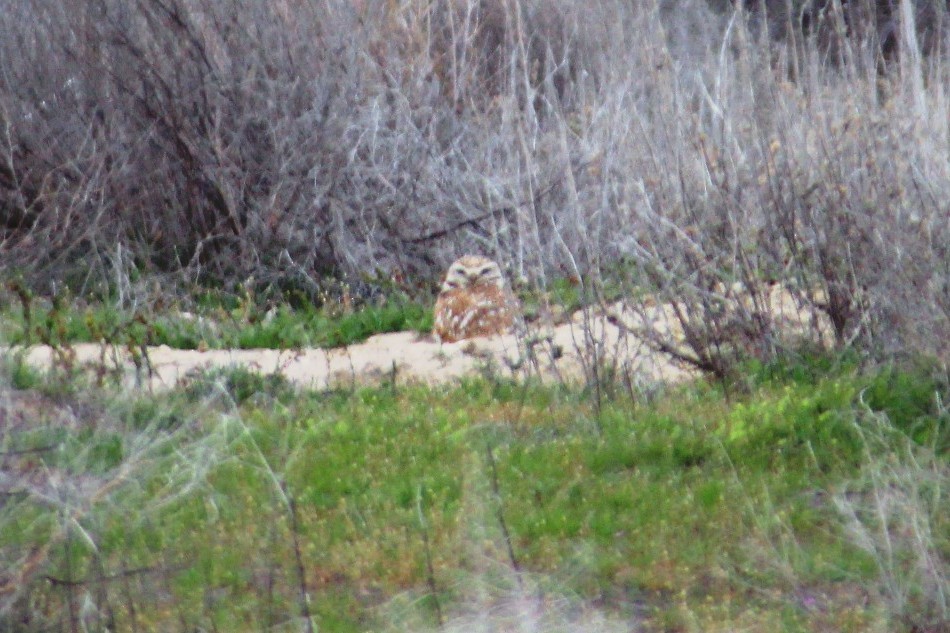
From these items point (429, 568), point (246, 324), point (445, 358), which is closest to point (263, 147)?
point (246, 324)

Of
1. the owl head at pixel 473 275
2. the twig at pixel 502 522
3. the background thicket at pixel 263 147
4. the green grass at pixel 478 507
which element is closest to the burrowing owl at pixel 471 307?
the owl head at pixel 473 275

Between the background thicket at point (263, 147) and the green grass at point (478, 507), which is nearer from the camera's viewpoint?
the green grass at point (478, 507)

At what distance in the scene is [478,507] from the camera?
5152 millimetres

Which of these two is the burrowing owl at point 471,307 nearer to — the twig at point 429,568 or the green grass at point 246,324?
the green grass at point 246,324

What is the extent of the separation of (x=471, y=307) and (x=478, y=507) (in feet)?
11.8

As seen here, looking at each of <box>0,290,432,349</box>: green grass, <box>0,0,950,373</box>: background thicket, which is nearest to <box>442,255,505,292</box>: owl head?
<box>0,0,950,373</box>: background thicket

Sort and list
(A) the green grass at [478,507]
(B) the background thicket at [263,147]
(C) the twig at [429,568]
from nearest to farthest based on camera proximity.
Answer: (C) the twig at [429,568] < (A) the green grass at [478,507] < (B) the background thicket at [263,147]

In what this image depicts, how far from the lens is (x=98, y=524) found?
480 centimetres

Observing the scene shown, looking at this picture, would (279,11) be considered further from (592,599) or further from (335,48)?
(592,599)

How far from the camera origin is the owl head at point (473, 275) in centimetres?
893

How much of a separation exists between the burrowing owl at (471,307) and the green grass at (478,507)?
1910 mm

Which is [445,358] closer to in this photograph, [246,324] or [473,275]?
[473,275]

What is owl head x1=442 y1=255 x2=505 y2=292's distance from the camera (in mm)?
8930

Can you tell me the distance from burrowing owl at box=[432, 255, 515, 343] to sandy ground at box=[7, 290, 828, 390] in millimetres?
89
